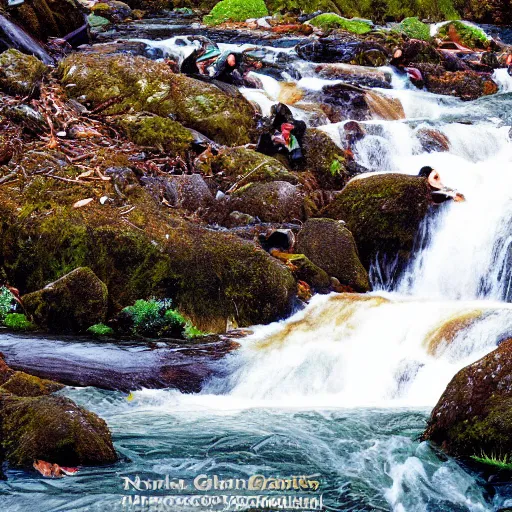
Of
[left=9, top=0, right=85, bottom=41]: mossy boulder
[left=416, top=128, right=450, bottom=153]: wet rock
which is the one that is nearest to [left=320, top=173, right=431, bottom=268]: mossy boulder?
[left=416, top=128, right=450, bottom=153]: wet rock

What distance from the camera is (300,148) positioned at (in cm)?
1176

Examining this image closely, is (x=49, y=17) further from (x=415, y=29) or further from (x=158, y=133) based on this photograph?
(x=415, y=29)

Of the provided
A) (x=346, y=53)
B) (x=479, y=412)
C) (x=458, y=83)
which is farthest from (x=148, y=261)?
(x=346, y=53)

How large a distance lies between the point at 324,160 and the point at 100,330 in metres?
4.98

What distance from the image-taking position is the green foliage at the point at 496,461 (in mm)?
4820

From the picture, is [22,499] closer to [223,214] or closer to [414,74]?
[223,214]

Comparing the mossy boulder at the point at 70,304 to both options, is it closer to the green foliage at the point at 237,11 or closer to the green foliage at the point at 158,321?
the green foliage at the point at 158,321

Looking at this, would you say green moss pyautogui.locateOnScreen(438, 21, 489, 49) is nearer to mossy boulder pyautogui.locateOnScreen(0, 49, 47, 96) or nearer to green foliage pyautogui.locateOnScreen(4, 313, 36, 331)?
mossy boulder pyautogui.locateOnScreen(0, 49, 47, 96)

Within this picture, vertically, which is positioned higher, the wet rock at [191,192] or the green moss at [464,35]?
the green moss at [464,35]

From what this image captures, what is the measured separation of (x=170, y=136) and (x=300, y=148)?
1979 millimetres

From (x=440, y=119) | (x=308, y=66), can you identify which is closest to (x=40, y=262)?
(x=440, y=119)

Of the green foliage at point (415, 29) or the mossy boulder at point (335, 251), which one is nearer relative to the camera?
the mossy boulder at point (335, 251)

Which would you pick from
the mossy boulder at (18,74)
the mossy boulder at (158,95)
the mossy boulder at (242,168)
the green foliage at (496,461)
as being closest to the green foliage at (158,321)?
the mossy boulder at (242,168)

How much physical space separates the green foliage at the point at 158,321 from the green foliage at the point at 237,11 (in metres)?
17.4
